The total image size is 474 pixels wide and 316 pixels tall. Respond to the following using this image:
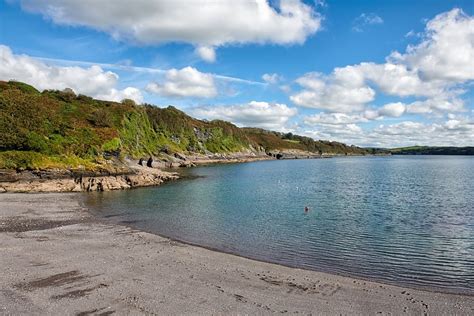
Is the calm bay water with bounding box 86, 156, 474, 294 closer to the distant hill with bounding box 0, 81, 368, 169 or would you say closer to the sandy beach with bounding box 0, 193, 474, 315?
the sandy beach with bounding box 0, 193, 474, 315

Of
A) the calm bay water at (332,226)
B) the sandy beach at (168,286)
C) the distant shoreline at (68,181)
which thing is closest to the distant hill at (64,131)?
the distant shoreline at (68,181)

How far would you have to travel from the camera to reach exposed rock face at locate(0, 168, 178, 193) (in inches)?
1978

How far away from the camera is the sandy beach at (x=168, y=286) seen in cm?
1442

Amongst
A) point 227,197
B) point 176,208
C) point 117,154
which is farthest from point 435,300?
point 117,154

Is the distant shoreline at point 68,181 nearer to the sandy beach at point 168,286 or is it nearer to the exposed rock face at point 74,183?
the exposed rock face at point 74,183

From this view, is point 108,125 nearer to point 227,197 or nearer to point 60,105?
point 60,105

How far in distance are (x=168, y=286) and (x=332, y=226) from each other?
62.6 feet

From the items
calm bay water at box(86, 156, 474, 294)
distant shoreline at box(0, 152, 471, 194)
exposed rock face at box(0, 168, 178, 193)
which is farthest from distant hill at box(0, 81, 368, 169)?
calm bay water at box(86, 156, 474, 294)

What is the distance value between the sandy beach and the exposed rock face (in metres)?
28.1

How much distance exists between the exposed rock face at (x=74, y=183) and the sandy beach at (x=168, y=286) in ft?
92.2

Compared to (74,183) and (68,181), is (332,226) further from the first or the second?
(68,181)

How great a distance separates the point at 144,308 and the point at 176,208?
2775 centimetres

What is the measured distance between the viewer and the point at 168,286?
55.1 feet

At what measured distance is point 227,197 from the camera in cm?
5216
